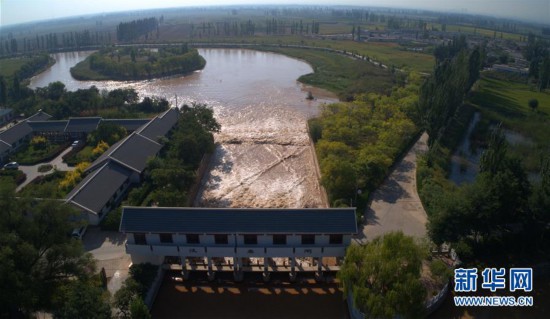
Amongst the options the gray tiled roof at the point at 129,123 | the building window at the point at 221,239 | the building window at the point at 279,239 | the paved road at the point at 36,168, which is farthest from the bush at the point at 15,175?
the building window at the point at 279,239

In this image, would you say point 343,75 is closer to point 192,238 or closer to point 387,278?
point 192,238

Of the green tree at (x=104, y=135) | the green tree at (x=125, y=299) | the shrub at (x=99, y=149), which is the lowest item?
the green tree at (x=125, y=299)

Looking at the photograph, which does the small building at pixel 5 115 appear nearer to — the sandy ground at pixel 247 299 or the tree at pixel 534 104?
the sandy ground at pixel 247 299

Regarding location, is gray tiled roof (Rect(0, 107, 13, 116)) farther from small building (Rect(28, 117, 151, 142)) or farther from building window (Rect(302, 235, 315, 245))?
building window (Rect(302, 235, 315, 245))

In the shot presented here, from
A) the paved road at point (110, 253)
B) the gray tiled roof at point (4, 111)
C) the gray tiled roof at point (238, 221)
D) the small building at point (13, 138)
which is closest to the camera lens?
the gray tiled roof at point (238, 221)

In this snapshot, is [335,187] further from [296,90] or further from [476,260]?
[296,90]

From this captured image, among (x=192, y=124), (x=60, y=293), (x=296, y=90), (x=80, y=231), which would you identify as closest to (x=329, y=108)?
(x=192, y=124)

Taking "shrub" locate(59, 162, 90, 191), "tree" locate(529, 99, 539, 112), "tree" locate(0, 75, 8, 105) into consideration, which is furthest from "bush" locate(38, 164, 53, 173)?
"tree" locate(529, 99, 539, 112)

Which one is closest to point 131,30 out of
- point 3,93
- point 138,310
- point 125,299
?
point 3,93
